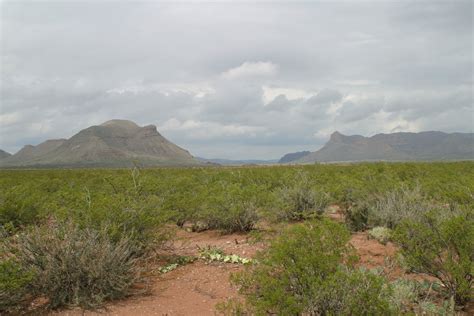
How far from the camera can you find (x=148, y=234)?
842cm

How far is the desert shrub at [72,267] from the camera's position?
6.33 meters

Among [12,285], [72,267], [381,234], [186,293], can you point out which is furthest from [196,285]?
[381,234]

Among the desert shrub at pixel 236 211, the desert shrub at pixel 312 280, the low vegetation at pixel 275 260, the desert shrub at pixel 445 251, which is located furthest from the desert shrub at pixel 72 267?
the desert shrub at pixel 236 211

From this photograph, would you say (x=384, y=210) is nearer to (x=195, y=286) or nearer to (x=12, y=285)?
(x=195, y=286)

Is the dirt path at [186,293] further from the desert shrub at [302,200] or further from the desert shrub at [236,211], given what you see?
the desert shrub at [302,200]

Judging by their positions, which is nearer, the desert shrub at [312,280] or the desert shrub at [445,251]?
the desert shrub at [312,280]

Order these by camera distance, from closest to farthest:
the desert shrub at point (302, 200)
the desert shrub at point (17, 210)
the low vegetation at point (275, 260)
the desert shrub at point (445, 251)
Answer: the low vegetation at point (275, 260), the desert shrub at point (445, 251), the desert shrub at point (17, 210), the desert shrub at point (302, 200)

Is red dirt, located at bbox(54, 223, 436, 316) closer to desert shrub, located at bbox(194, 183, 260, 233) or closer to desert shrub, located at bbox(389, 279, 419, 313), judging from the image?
desert shrub, located at bbox(389, 279, 419, 313)

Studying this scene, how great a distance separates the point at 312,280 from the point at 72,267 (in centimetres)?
373

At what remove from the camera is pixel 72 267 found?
21.2ft

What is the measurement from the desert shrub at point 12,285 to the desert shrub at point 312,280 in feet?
10.1

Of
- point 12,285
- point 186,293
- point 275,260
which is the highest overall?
point 275,260

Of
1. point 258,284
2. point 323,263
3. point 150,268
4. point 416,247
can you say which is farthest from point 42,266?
point 416,247

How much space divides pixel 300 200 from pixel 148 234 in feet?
20.2
